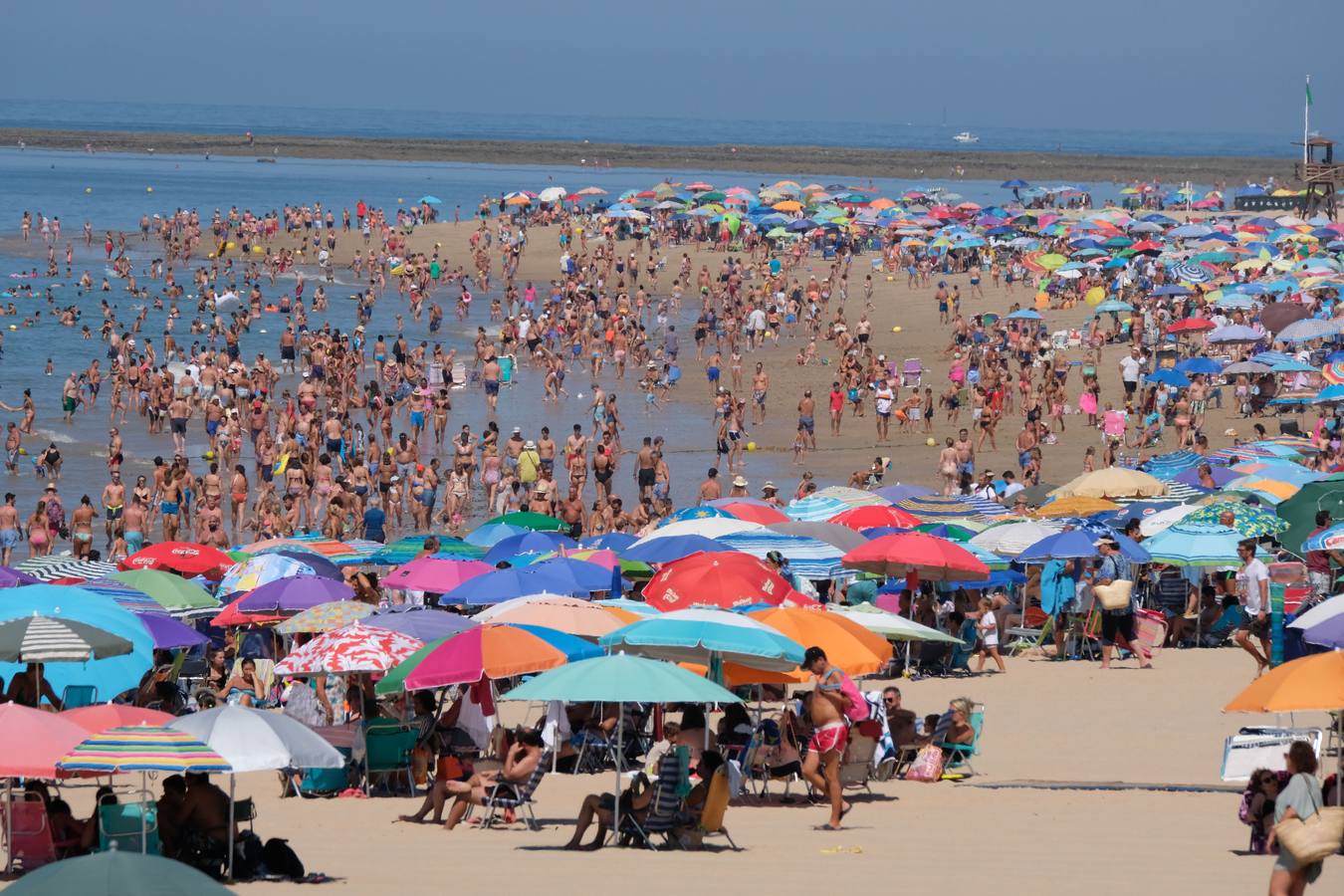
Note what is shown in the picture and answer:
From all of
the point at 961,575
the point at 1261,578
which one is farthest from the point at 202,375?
the point at 1261,578

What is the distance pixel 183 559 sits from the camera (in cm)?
1540

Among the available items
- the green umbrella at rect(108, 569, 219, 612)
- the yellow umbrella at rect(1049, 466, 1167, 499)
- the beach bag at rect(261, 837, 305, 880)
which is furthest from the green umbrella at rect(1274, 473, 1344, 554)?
the beach bag at rect(261, 837, 305, 880)

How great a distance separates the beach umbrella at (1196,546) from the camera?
1480cm

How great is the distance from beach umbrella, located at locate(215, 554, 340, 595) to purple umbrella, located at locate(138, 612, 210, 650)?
5.78 feet

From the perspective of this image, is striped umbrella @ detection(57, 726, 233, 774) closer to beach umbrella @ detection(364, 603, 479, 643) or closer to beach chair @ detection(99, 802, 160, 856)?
beach chair @ detection(99, 802, 160, 856)

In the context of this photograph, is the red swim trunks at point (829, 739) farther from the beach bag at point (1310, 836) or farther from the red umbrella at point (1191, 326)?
the red umbrella at point (1191, 326)

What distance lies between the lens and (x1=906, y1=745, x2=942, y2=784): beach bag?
1077 cm

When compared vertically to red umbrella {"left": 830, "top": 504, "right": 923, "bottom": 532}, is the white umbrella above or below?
above

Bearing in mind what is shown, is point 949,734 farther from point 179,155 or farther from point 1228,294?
point 179,155

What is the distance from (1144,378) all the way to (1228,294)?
6.04 meters

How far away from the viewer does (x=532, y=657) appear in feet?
33.1

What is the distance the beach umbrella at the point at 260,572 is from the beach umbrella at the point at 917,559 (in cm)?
434

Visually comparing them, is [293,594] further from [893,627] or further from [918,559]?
[918,559]

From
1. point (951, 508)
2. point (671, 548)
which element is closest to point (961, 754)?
point (671, 548)
